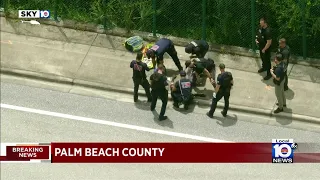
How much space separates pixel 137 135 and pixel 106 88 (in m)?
2.29

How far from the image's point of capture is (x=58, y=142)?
1748 centimetres

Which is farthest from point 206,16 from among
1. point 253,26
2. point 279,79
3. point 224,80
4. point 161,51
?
point 279,79

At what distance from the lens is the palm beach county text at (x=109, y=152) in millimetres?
16203

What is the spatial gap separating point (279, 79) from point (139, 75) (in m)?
3.45

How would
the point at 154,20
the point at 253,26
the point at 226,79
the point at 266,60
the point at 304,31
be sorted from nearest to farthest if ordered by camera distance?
the point at 226,79 → the point at 266,60 → the point at 304,31 → the point at 253,26 → the point at 154,20

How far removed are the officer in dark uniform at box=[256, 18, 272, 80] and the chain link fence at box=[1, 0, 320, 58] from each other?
1.01m

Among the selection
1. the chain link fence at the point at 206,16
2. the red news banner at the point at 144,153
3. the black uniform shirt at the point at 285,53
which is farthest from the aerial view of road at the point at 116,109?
the black uniform shirt at the point at 285,53

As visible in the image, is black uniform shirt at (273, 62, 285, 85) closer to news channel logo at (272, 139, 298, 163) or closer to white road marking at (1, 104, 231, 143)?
news channel logo at (272, 139, 298, 163)

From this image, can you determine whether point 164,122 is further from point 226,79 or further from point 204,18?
point 204,18

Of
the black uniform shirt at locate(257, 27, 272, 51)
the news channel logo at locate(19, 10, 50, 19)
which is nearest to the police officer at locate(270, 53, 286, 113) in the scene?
the black uniform shirt at locate(257, 27, 272, 51)

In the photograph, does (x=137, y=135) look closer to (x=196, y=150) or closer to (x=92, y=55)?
(x=196, y=150)

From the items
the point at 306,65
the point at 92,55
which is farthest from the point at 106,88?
the point at 306,65

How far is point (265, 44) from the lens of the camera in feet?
63.1

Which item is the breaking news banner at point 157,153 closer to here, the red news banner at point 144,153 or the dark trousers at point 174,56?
the red news banner at point 144,153
